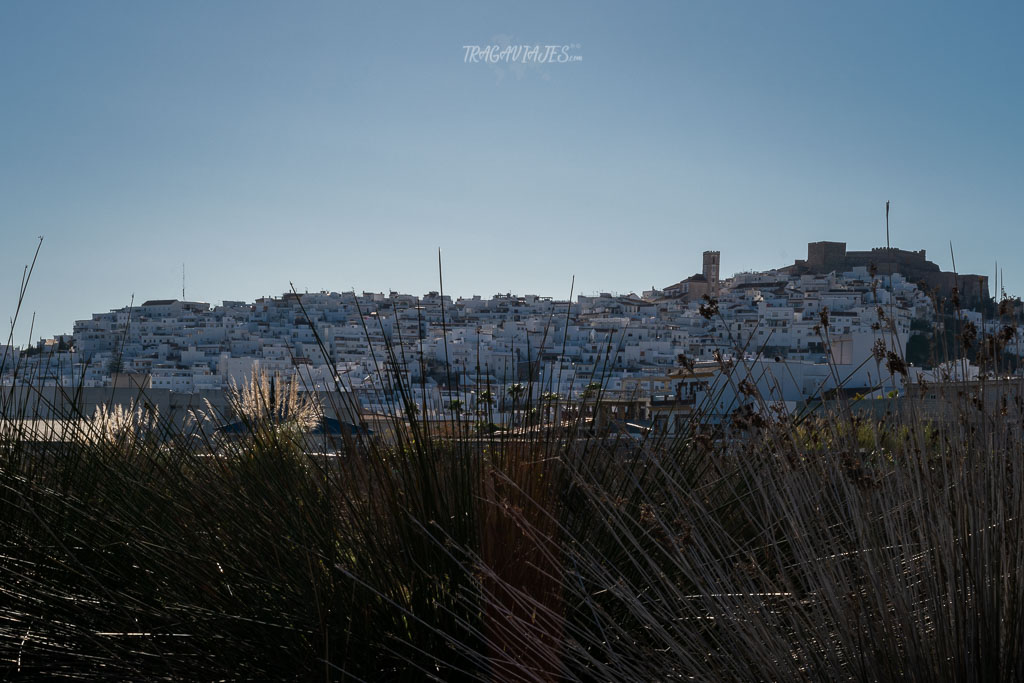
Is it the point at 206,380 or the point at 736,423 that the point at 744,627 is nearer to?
the point at 736,423

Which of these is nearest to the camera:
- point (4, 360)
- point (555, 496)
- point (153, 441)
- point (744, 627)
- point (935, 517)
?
point (744, 627)

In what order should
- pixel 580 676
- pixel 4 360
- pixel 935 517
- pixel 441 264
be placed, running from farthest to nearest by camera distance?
pixel 4 360
pixel 441 264
pixel 580 676
pixel 935 517

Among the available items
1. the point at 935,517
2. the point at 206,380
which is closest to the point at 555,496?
the point at 935,517

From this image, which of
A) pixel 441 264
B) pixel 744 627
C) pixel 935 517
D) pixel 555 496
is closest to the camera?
pixel 744 627

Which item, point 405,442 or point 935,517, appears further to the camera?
point 405,442

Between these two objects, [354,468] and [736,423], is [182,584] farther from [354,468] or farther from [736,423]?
[736,423]

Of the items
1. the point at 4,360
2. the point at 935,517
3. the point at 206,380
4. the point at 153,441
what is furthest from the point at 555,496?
the point at 206,380

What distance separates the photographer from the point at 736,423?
1579 millimetres

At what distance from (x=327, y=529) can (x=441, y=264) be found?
25.4 inches

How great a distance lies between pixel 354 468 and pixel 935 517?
115cm

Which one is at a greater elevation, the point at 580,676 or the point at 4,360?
the point at 4,360

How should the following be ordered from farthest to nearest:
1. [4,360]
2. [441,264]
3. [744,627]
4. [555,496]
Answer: [4,360] < [441,264] < [555,496] < [744,627]

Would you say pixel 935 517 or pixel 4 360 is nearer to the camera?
pixel 935 517

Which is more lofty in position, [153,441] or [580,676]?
[153,441]
